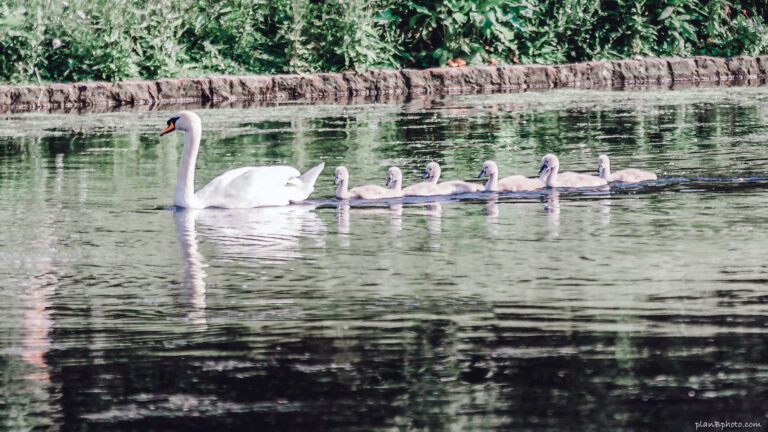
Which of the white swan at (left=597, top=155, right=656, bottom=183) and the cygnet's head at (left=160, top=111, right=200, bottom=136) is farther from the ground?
the cygnet's head at (left=160, top=111, right=200, bottom=136)

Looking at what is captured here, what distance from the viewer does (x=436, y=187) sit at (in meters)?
11.2

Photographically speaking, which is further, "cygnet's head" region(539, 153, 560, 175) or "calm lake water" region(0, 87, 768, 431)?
"cygnet's head" region(539, 153, 560, 175)

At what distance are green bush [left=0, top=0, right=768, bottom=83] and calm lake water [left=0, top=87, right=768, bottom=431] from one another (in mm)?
6375

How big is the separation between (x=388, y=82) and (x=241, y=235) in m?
12.2

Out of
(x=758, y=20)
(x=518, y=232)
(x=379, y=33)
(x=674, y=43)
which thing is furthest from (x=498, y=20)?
(x=518, y=232)

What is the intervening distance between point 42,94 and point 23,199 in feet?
27.2

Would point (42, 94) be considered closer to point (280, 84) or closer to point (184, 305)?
point (280, 84)

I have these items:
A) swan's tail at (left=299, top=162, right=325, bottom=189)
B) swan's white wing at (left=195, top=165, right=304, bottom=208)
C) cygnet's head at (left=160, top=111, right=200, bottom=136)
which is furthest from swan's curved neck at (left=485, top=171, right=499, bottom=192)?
cygnet's head at (left=160, top=111, right=200, bottom=136)

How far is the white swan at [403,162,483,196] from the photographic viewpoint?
1120 cm

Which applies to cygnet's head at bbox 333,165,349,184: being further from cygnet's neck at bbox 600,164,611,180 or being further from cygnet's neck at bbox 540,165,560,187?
cygnet's neck at bbox 600,164,611,180

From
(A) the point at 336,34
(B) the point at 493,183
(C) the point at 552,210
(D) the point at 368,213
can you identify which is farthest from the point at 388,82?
(C) the point at 552,210

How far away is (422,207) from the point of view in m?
10.8

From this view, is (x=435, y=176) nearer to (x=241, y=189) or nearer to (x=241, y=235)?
(x=241, y=189)

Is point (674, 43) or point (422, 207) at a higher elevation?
point (674, 43)
